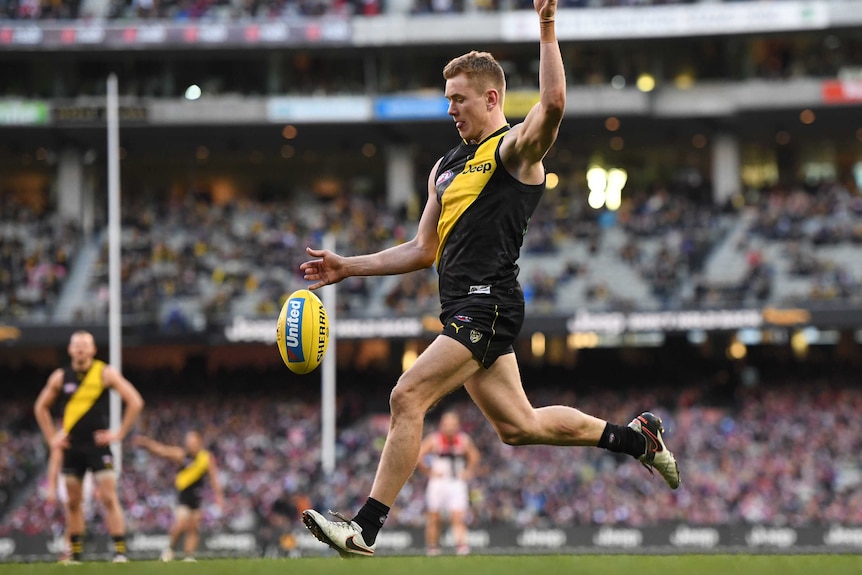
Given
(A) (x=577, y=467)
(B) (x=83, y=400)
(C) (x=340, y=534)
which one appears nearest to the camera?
(C) (x=340, y=534)

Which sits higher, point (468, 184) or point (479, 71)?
point (479, 71)

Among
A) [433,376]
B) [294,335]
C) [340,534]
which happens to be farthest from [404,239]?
[340,534]

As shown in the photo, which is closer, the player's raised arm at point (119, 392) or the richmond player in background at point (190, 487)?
the player's raised arm at point (119, 392)

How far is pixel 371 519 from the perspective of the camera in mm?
6918

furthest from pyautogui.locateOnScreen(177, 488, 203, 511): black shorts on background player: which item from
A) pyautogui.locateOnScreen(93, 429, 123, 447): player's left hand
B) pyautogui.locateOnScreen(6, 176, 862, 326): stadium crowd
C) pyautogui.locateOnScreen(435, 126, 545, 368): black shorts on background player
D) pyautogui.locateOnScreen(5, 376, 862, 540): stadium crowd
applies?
pyautogui.locateOnScreen(6, 176, 862, 326): stadium crowd

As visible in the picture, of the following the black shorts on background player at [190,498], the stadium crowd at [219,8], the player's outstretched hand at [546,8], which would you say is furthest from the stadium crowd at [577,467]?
the player's outstretched hand at [546,8]

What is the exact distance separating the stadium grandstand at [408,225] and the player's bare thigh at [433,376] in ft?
67.1

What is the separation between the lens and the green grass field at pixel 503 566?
626 cm

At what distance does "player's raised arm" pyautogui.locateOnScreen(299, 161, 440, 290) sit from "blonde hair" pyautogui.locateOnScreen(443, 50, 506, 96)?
0.60 metres

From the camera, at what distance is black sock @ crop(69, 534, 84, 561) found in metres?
12.2

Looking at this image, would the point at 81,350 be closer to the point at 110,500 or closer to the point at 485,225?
the point at 110,500

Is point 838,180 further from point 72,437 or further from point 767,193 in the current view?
point 72,437

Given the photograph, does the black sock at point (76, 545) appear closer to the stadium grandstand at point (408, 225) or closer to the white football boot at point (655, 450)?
the white football boot at point (655, 450)

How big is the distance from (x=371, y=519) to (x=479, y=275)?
57.3 inches
